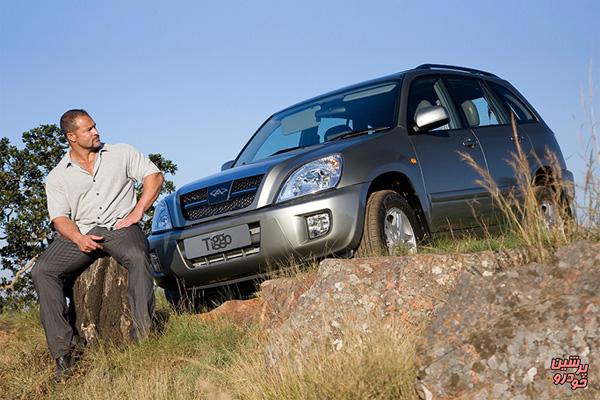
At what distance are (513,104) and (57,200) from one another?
4.71m

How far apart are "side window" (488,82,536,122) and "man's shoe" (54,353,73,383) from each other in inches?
→ 189

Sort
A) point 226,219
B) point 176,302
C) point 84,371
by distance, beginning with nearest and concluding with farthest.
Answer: point 84,371
point 226,219
point 176,302

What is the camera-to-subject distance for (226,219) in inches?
232

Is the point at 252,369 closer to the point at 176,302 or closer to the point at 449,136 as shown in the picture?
the point at 176,302

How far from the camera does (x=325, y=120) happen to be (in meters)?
Answer: 7.08

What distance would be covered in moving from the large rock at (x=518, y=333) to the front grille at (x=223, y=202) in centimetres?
254

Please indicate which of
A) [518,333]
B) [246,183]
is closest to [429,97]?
[246,183]

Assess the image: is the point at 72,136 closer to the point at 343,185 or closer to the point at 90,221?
the point at 90,221

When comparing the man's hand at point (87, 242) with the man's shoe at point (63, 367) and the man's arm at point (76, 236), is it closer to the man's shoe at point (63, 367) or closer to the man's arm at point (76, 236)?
the man's arm at point (76, 236)

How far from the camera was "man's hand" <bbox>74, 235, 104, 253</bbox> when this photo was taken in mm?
5652

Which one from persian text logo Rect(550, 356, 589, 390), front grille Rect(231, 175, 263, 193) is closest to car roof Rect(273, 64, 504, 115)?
front grille Rect(231, 175, 263, 193)

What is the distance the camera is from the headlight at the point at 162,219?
643 centimetres

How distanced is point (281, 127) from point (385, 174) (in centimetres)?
176

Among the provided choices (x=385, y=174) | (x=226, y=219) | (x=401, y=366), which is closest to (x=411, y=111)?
(x=385, y=174)
